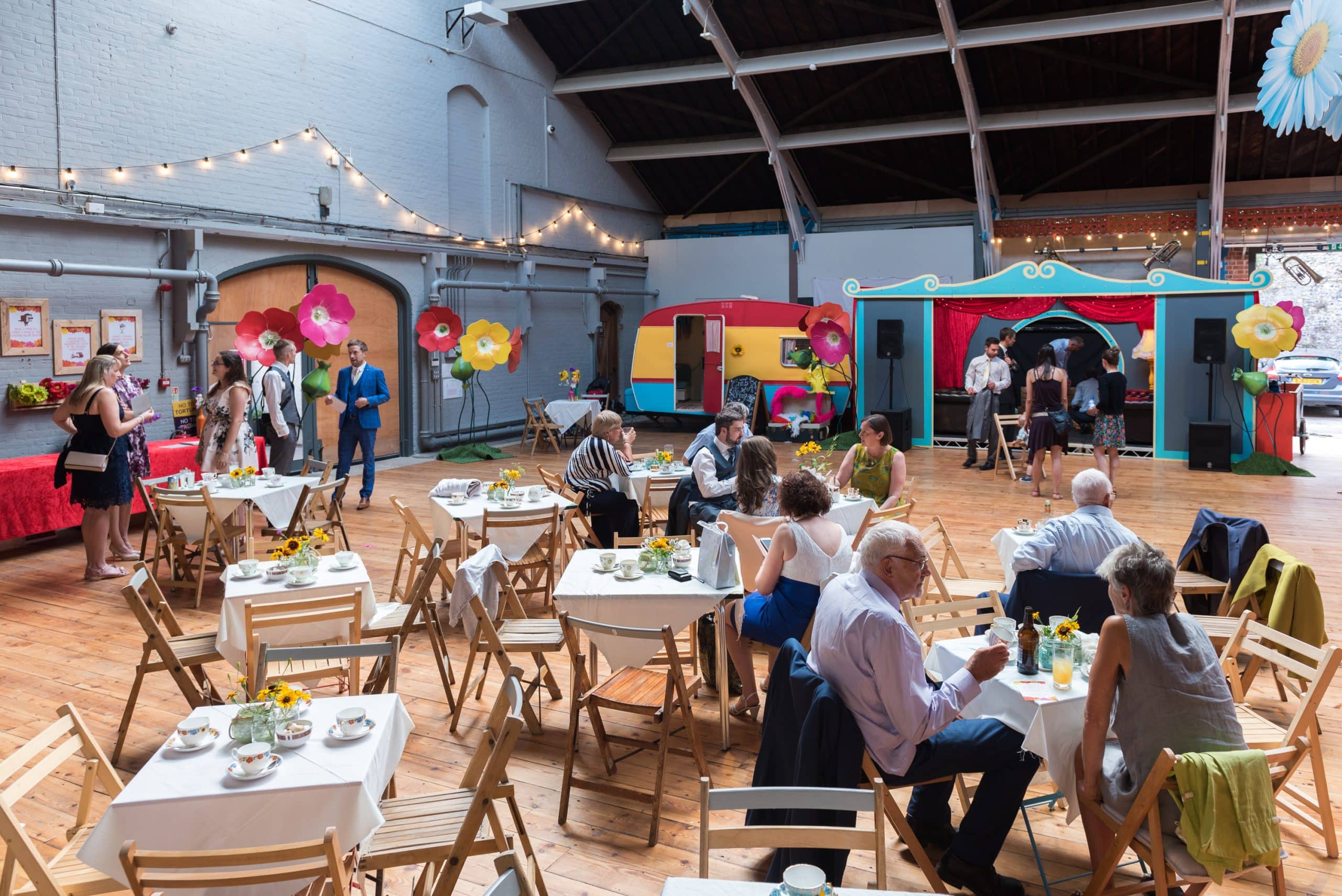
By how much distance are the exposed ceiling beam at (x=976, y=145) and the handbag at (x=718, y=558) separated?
10392 millimetres

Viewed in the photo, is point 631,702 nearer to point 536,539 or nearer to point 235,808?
point 235,808

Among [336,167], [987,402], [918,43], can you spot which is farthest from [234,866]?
[918,43]

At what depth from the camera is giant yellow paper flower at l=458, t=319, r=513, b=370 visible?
1211 centimetres

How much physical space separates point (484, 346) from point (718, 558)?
859 cm

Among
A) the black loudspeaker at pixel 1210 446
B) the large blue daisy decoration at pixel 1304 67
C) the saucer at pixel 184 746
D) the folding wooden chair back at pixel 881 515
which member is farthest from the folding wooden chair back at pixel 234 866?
the black loudspeaker at pixel 1210 446

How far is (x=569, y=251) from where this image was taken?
16188mm

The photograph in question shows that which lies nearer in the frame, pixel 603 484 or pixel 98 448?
pixel 603 484

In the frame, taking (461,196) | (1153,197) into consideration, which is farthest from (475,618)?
(1153,197)

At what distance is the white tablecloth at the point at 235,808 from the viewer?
2.51 metres

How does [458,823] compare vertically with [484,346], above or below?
below

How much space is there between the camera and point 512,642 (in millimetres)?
4332

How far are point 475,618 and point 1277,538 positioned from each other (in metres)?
6.79

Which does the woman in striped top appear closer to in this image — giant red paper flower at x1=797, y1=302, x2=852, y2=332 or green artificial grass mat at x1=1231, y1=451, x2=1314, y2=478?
giant red paper flower at x1=797, y1=302, x2=852, y2=332

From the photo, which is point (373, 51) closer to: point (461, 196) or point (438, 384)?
point (461, 196)
